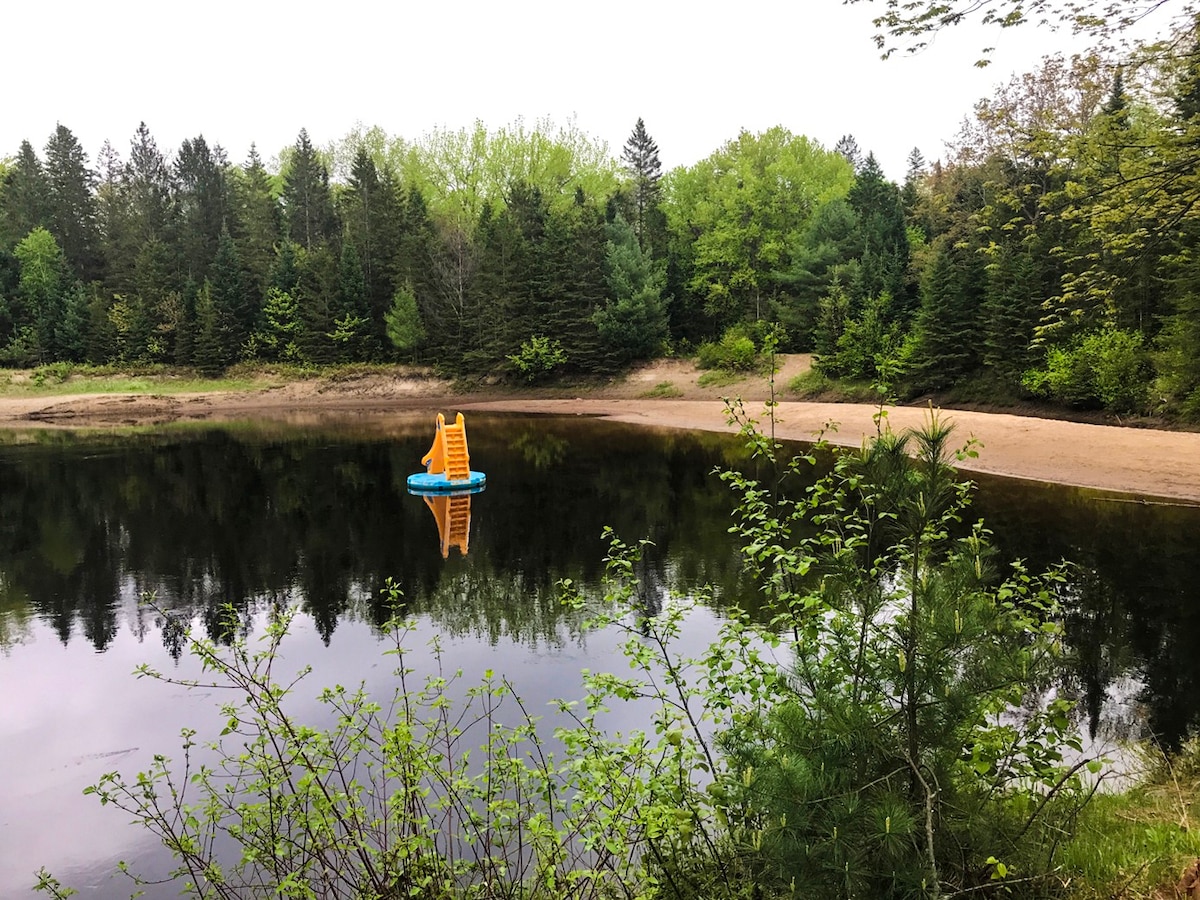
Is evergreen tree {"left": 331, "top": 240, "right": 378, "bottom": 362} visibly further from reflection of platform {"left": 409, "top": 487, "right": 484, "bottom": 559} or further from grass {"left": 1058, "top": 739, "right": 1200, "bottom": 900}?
grass {"left": 1058, "top": 739, "right": 1200, "bottom": 900}

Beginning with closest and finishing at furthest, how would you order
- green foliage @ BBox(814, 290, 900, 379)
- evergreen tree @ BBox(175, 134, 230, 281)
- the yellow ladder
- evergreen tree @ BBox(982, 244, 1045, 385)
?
1. the yellow ladder
2. evergreen tree @ BBox(982, 244, 1045, 385)
3. green foliage @ BBox(814, 290, 900, 379)
4. evergreen tree @ BBox(175, 134, 230, 281)

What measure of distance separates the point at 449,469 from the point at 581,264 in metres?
28.6

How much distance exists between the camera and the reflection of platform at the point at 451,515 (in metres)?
14.3

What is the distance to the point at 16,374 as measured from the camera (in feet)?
159

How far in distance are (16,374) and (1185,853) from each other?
2328 inches

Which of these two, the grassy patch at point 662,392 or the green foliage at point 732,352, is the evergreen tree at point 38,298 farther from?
the green foliage at point 732,352

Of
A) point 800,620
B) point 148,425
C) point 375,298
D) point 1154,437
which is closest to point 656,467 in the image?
point 1154,437

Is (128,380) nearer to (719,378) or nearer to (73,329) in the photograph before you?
(73,329)

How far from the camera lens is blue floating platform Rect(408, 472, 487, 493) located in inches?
752

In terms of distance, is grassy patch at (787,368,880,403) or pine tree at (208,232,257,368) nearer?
grassy patch at (787,368,880,403)

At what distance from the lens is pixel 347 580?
1219 centimetres

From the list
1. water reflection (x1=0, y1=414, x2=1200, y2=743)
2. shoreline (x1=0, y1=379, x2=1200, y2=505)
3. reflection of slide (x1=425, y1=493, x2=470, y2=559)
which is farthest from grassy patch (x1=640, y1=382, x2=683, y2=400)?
reflection of slide (x1=425, y1=493, x2=470, y2=559)

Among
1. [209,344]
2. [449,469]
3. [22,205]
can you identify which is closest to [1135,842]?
[449,469]

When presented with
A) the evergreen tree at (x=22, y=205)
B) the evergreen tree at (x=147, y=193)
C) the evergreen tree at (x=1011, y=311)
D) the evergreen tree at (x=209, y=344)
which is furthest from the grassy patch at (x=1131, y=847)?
the evergreen tree at (x=22, y=205)
